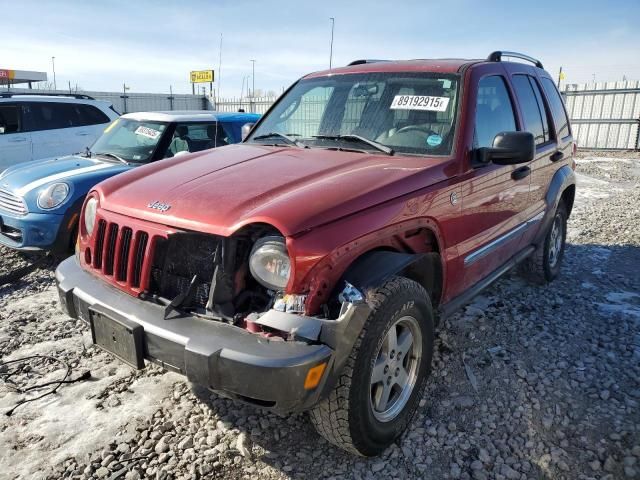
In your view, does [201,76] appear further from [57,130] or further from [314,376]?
[314,376]

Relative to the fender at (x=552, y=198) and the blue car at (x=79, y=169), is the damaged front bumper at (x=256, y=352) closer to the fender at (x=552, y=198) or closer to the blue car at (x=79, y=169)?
the fender at (x=552, y=198)

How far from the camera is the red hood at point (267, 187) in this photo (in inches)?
88.7

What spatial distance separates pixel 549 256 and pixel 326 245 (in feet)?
11.6

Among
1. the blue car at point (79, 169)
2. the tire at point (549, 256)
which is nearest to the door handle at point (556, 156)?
the tire at point (549, 256)

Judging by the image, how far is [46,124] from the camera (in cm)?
870

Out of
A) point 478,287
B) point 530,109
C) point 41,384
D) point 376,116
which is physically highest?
point 530,109

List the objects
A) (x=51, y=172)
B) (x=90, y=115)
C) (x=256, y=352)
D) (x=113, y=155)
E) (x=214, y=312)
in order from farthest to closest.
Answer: (x=90, y=115) → (x=113, y=155) → (x=51, y=172) → (x=214, y=312) → (x=256, y=352)

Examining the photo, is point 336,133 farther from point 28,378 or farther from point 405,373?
point 28,378

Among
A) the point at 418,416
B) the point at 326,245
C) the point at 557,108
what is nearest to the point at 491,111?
the point at 557,108

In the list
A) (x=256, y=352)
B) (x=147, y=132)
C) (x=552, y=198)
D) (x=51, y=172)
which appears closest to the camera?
(x=256, y=352)

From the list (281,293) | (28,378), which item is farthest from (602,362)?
(28,378)

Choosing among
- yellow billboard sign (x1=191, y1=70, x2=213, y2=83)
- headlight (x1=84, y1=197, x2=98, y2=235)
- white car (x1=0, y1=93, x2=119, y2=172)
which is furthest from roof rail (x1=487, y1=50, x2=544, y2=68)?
yellow billboard sign (x1=191, y1=70, x2=213, y2=83)

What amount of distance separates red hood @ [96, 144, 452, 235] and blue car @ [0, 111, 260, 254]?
2.30 meters

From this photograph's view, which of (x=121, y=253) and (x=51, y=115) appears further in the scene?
(x=51, y=115)
